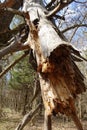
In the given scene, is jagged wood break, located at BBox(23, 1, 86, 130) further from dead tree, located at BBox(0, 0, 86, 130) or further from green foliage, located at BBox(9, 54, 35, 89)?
green foliage, located at BBox(9, 54, 35, 89)

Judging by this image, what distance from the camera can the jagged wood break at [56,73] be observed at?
5.88 feet

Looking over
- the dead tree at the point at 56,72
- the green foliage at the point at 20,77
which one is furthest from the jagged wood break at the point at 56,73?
the green foliage at the point at 20,77

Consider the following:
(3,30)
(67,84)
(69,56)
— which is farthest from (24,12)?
(3,30)

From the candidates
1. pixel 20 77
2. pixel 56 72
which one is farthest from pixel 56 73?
pixel 20 77

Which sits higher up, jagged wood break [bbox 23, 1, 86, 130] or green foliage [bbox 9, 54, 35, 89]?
green foliage [bbox 9, 54, 35, 89]

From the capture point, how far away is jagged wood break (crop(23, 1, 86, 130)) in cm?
179

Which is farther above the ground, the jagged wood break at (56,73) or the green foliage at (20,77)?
the green foliage at (20,77)

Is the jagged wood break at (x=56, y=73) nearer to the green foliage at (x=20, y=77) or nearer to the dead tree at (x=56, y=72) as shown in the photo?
the dead tree at (x=56, y=72)

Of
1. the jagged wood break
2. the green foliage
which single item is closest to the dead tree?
the jagged wood break

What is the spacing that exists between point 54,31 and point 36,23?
1.09 feet

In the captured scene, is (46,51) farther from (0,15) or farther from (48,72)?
(0,15)

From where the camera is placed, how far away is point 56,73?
1918 mm

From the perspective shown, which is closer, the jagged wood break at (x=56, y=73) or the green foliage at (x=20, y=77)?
the jagged wood break at (x=56, y=73)

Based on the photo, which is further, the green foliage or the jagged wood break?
the green foliage
